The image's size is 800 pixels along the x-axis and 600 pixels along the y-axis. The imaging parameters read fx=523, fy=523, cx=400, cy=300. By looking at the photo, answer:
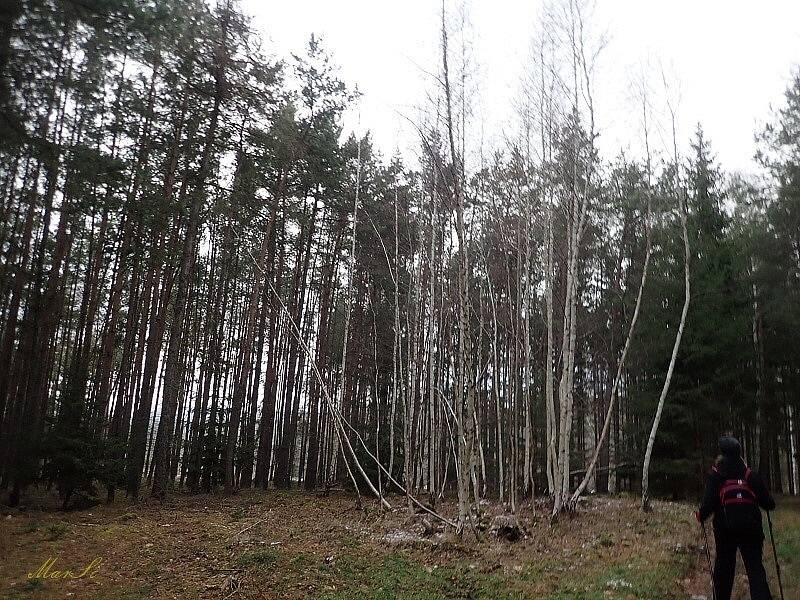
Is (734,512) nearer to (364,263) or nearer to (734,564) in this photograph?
(734,564)

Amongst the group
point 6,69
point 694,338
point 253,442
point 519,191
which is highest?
point 519,191

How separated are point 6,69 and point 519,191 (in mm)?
9379

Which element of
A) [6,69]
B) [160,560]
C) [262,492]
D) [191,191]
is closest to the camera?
[6,69]

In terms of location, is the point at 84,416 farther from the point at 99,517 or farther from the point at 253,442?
the point at 253,442

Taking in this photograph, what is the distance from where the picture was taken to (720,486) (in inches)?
179

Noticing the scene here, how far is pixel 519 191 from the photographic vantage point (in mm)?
11844

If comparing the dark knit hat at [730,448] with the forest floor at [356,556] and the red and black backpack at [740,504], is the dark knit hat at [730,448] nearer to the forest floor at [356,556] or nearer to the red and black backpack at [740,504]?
the red and black backpack at [740,504]

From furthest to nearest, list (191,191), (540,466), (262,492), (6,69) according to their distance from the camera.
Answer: (540,466) → (262,492) → (191,191) → (6,69)

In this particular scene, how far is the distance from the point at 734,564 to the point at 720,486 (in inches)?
26.1

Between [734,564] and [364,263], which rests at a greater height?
[364,263]

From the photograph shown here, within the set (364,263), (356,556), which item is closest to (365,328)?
(364,263)

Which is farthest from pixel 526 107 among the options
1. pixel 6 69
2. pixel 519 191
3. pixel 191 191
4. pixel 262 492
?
pixel 262 492

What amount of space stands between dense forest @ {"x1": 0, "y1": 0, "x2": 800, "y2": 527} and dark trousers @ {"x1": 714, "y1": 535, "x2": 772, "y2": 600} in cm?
406

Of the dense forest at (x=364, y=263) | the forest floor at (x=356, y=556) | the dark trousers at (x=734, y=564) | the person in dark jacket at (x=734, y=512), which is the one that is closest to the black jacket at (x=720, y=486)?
the person in dark jacket at (x=734, y=512)
